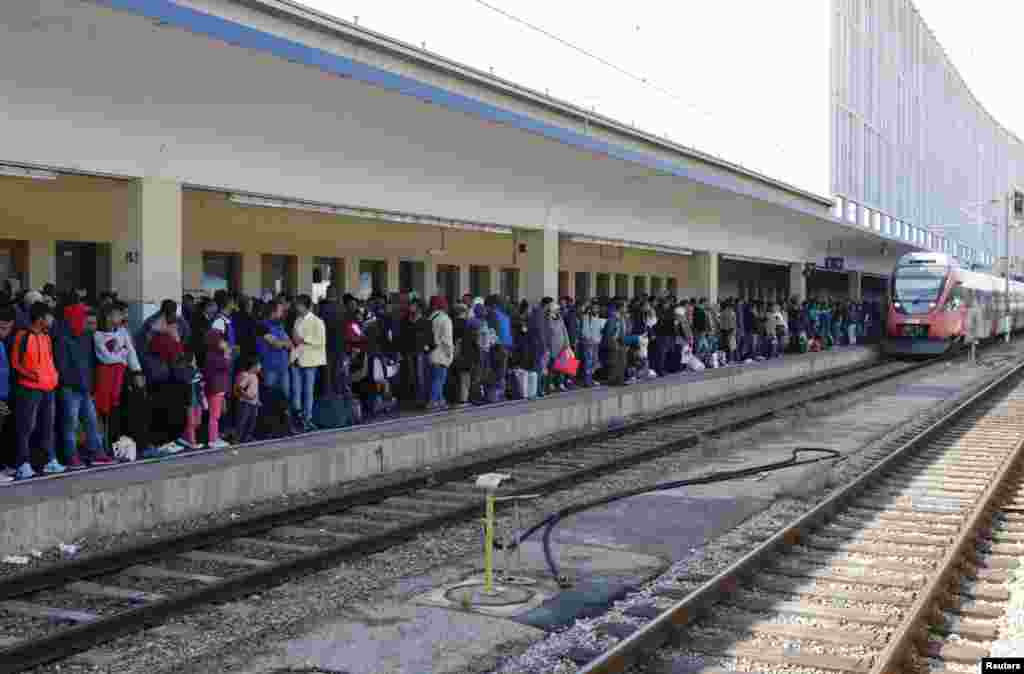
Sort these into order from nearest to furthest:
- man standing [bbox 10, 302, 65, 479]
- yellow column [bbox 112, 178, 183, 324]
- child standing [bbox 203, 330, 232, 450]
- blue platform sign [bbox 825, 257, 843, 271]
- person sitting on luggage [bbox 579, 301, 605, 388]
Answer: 1. man standing [bbox 10, 302, 65, 479]
2. child standing [bbox 203, 330, 232, 450]
3. yellow column [bbox 112, 178, 183, 324]
4. person sitting on luggage [bbox 579, 301, 605, 388]
5. blue platform sign [bbox 825, 257, 843, 271]

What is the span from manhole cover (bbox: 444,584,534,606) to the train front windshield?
2948 centimetres

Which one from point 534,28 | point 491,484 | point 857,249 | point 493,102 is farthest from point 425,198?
point 857,249

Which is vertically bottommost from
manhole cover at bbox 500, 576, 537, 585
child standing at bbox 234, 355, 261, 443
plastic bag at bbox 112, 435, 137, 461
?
manhole cover at bbox 500, 576, 537, 585

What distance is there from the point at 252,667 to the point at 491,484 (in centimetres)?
198

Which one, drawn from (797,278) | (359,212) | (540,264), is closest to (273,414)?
(359,212)

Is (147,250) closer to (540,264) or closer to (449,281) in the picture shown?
(540,264)

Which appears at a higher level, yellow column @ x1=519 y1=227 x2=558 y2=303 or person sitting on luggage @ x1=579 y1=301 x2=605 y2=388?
yellow column @ x1=519 y1=227 x2=558 y2=303

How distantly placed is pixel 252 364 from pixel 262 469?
178 cm

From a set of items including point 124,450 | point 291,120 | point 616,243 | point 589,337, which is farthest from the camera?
point 616,243

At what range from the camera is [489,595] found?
24.9 ft

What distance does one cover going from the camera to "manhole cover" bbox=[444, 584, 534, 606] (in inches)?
294

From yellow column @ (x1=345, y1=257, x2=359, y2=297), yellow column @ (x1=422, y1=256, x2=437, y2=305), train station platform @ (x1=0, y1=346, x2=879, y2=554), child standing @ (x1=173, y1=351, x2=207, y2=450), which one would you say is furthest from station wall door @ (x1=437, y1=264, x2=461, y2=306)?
child standing @ (x1=173, y1=351, x2=207, y2=450)

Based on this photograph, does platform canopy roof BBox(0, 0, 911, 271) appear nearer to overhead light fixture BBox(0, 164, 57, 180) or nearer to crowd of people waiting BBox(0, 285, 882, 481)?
overhead light fixture BBox(0, 164, 57, 180)

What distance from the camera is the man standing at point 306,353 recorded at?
13.5 metres
